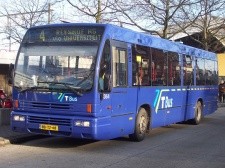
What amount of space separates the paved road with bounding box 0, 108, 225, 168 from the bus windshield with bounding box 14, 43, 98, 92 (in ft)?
5.04

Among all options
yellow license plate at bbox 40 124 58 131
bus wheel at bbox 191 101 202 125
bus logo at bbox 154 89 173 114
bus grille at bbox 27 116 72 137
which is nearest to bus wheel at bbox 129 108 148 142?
bus logo at bbox 154 89 173 114

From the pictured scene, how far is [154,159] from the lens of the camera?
8398 millimetres

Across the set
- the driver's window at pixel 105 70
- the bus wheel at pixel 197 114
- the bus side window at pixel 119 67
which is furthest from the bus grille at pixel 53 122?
the bus wheel at pixel 197 114

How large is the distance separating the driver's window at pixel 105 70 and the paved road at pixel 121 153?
1.56 meters

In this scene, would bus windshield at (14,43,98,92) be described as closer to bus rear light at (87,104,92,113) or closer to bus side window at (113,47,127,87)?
bus rear light at (87,104,92,113)

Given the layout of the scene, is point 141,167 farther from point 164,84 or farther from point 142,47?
point 164,84

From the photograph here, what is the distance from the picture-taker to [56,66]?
9.09m

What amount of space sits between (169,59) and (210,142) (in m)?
3.10

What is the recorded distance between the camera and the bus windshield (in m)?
8.84

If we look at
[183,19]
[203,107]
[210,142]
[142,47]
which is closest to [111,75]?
[142,47]

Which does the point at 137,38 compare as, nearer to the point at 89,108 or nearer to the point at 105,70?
the point at 105,70

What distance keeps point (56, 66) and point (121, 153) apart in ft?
8.34

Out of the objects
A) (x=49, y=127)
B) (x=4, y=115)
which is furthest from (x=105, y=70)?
(x=4, y=115)

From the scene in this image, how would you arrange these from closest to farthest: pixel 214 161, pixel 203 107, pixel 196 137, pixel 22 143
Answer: pixel 214 161, pixel 22 143, pixel 196 137, pixel 203 107
